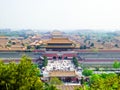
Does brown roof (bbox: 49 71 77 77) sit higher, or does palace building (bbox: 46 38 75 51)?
palace building (bbox: 46 38 75 51)

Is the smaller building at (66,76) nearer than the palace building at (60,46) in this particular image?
Yes

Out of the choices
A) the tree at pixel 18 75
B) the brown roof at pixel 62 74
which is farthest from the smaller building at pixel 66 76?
the tree at pixel 18 75

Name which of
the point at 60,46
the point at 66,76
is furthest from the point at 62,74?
the point at 60,46

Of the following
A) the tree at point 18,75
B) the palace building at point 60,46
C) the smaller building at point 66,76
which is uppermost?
the tree at point 18,75

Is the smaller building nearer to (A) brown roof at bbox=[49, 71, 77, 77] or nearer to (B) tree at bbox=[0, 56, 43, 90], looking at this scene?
(A) brown roof at bbox=[49, 71, 77, 77]

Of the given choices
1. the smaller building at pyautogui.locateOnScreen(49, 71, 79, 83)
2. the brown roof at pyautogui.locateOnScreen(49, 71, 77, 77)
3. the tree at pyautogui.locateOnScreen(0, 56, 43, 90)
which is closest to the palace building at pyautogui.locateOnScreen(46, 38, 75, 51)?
the brown roof at pyautogui.locateOnScreen(49, 71, 77, 77)

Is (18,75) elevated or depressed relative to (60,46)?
elevated

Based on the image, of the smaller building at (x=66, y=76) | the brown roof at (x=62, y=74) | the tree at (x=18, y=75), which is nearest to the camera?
the tree at (x=18, y=75)

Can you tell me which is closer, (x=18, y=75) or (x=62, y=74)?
(x=18, y=75)

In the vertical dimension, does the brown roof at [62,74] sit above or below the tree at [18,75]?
below

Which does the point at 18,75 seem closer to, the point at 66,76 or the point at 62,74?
the point at 66,76

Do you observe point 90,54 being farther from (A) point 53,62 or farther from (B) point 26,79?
(B) point 26,79

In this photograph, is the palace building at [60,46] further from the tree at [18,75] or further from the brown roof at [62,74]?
the tree at [18,75]
